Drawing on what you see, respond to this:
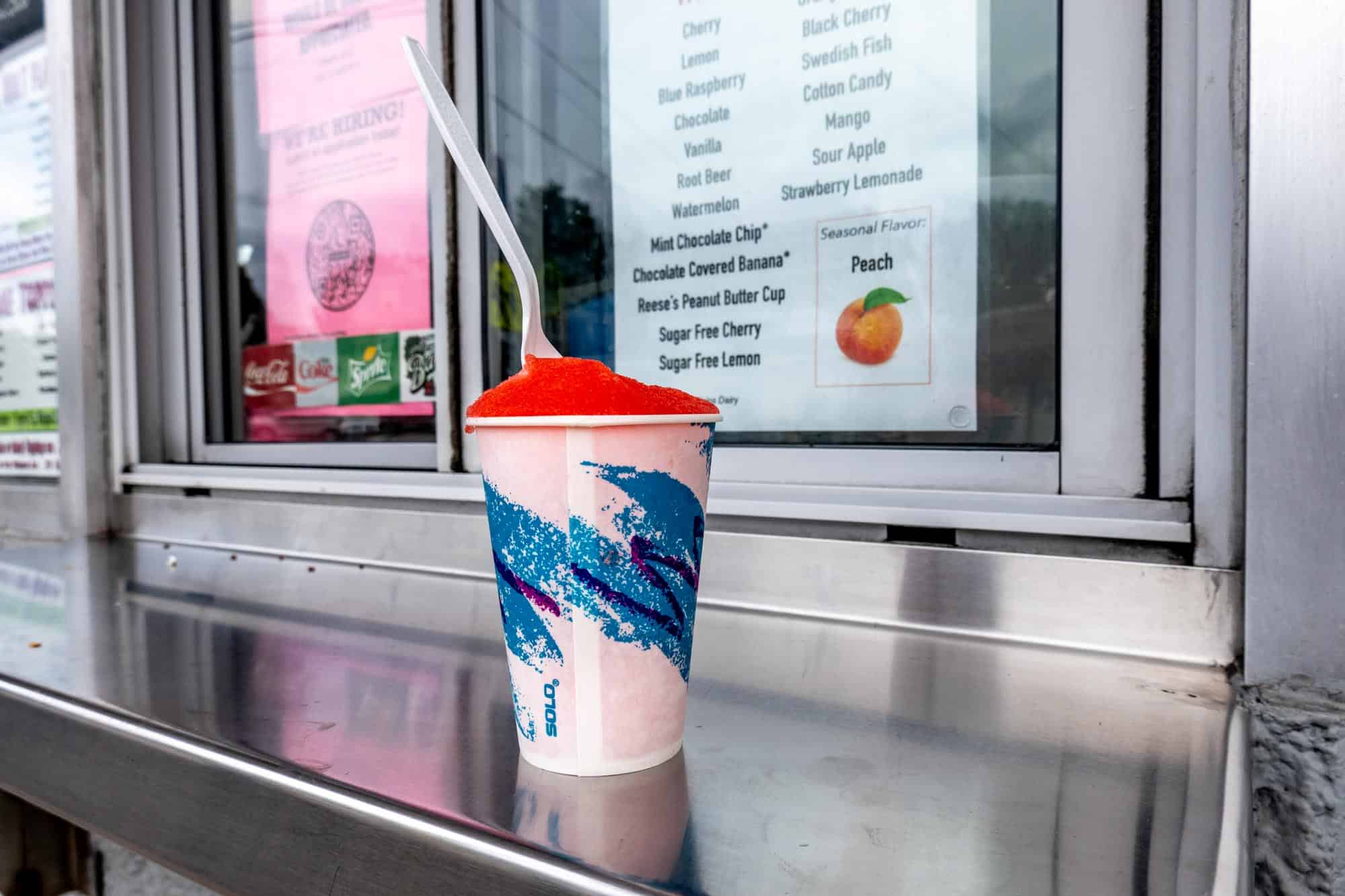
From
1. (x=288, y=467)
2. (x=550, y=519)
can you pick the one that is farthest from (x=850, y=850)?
(x=288, y=467)

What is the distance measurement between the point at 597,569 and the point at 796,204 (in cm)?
60

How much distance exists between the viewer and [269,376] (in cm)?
141

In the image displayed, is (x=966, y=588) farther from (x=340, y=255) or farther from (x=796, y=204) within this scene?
(x=340, y=255)

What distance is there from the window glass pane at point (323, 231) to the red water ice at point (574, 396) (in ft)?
2.43

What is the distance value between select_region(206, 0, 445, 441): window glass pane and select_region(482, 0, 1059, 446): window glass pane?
0.18 meters

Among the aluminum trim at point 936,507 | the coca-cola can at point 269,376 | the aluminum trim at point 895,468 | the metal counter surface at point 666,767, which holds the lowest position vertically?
the metal counter surface at point 666,767

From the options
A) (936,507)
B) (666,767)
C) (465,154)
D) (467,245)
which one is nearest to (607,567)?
(666,767)

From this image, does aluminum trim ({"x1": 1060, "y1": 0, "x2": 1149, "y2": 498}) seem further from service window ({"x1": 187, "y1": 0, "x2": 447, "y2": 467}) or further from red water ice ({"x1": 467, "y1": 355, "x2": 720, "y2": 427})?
service window ({"x1": 187, "y1": 0, "x2": 447, "y2": 467})

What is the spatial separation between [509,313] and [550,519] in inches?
27.6

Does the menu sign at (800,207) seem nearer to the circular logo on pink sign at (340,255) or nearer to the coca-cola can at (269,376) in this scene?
the circular logo on pink sign at (340,255)

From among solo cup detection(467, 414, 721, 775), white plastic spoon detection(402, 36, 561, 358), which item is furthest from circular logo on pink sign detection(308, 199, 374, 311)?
solo cup detection(467, 414, 721, 775)

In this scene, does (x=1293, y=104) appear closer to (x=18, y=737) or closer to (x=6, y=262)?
(x=18, y=737)

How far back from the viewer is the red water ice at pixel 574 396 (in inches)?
16.8

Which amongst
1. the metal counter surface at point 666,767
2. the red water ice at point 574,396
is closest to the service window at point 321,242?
the metal counter surface at point 666,767
